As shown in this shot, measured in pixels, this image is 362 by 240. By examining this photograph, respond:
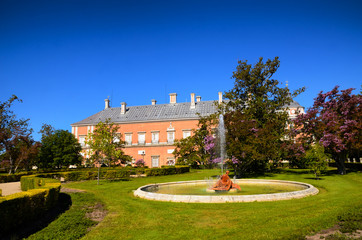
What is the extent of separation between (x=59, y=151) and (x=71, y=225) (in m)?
32.7

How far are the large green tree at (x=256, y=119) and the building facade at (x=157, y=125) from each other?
15432 mm

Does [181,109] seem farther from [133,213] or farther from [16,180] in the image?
[133,213]

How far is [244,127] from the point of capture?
21.7 meters

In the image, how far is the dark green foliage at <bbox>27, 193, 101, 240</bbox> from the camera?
7502mm

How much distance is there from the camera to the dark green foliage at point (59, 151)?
1483 inches

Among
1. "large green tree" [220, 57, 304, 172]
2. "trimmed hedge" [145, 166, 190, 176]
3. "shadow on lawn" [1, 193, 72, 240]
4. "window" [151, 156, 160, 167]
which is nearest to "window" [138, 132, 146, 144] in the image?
"window" [151, 156, 160, 167]

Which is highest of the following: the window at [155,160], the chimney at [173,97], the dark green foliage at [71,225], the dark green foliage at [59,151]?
the chimney at [173,97]

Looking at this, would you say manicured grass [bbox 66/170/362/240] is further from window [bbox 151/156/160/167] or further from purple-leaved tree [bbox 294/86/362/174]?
window [bbox 151/156/160/167]

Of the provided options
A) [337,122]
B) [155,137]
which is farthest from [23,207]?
[155,137]

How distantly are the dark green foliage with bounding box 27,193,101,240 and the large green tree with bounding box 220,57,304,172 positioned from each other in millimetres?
13360

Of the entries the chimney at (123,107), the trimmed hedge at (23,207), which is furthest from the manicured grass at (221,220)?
the chimney at (123,107)

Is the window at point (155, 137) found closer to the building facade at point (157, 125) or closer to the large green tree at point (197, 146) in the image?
the building facade at point (157, 125)

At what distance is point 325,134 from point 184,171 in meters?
15.4

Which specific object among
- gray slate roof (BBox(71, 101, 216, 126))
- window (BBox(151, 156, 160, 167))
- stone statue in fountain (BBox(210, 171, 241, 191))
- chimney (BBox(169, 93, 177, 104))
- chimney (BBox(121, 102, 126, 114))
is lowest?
stone statue in fountain (BBox(210, 171, 241, 191))
